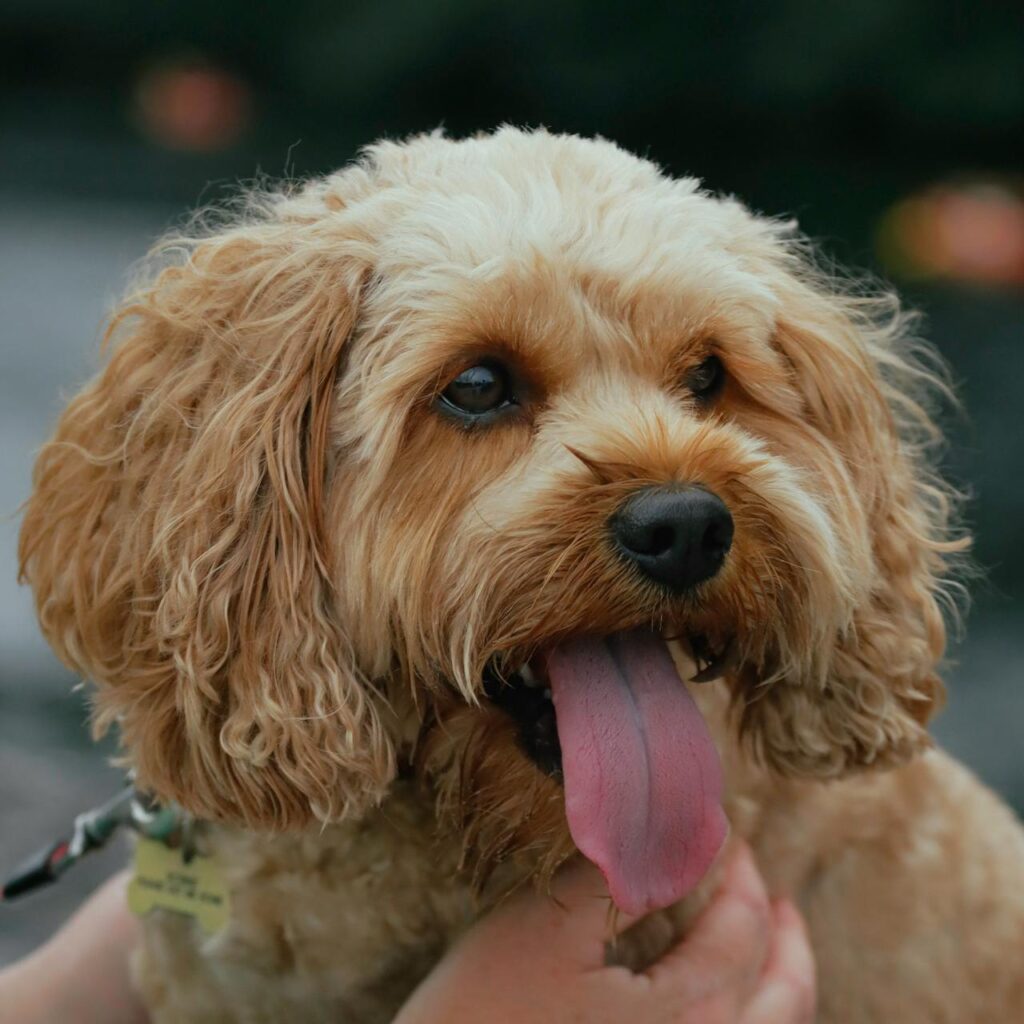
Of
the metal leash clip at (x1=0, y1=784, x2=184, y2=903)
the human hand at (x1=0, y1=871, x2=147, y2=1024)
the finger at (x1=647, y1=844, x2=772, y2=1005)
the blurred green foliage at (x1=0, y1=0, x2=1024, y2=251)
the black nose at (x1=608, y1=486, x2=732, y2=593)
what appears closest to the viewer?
the black nose at (x1=608, y1=486, x2=732, y2=593)

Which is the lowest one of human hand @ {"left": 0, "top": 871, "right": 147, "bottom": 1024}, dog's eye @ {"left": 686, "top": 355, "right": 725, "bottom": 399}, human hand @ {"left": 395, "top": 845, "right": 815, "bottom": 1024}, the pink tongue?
human hand @ {"left": 0, "top": 871, "right": 147, "bottom": 1024}

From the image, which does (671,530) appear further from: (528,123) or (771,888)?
(528,123)

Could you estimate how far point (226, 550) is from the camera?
7.30 feet

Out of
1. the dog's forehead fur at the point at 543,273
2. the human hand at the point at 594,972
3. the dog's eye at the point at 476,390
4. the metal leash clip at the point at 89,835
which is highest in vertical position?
the dog's forehead fur at the point at 543,273

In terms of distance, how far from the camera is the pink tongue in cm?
210

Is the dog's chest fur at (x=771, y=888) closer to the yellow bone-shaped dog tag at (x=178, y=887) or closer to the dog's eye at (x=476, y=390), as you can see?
the yellow bone-shaped dog tag at (x=178, y=887)

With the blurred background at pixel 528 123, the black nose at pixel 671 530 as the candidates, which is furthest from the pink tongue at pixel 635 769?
the blurred background at pixel 528 123

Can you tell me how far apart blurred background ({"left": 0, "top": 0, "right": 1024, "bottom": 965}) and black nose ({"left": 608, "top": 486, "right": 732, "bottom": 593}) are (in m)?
3.24

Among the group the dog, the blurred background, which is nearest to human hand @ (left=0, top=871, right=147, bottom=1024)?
the dog

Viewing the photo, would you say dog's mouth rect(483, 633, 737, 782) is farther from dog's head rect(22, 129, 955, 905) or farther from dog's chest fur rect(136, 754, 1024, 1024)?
dog's chest fur rect(136, 754, 1024, 1024)

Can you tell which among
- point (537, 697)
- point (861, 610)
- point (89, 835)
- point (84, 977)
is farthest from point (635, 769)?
point (84, 977)

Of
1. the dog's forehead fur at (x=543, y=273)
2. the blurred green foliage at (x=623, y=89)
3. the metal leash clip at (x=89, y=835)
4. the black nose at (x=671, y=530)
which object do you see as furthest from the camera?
the blurred green foliage at (x=623, y=89)

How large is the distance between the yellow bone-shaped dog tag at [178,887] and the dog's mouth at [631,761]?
1.88 feet

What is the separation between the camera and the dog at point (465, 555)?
6.98 feet
